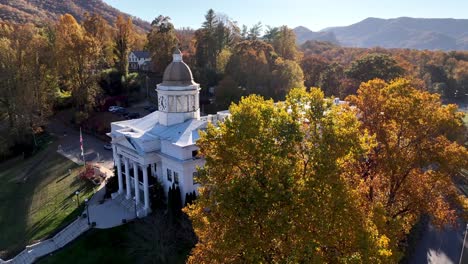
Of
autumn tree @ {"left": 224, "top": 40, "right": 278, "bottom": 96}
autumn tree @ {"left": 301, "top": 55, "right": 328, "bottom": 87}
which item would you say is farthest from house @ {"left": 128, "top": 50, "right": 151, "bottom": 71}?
autumn tree @ {"left": 301, "top": 55, "right": 328, "bottom": 87}

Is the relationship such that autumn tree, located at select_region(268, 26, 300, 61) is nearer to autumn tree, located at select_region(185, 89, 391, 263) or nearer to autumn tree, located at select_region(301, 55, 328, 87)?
autumn tree, located at select_region(301, 55, 328, 87)

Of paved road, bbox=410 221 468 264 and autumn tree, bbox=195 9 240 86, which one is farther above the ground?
autumn tree, bbox=195 9 240 86

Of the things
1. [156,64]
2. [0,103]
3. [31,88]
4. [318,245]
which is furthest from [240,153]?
[156,64]

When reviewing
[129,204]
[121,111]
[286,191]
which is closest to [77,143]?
[121,111]

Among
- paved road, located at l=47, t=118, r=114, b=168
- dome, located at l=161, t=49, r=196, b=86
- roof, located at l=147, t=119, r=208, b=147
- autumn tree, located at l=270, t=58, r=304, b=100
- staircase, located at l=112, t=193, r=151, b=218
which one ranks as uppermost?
dome, located at l=161, t=49, r=196, b=86

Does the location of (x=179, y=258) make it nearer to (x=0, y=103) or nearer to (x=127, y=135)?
(x=127, y=135)
